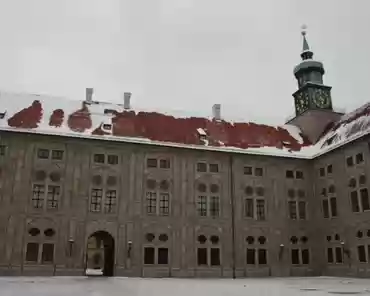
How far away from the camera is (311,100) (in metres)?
46.5

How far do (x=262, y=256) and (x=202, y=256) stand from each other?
18.1ft

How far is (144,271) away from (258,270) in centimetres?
1000

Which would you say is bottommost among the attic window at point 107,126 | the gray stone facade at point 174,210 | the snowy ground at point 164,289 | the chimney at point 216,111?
the snowy ground at point 164,289

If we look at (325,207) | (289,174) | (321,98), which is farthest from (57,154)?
(321,98)

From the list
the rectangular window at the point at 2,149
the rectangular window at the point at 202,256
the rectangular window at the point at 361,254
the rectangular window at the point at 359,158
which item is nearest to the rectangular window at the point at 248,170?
the rectangular window at the point at 202,256

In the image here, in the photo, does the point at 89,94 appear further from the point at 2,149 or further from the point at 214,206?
the point at 214,206

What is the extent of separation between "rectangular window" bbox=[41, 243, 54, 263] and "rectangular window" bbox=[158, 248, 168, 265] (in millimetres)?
8446

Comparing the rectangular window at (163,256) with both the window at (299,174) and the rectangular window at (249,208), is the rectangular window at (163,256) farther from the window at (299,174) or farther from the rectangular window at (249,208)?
the window at (299,174)

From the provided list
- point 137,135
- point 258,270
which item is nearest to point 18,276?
point 137,135

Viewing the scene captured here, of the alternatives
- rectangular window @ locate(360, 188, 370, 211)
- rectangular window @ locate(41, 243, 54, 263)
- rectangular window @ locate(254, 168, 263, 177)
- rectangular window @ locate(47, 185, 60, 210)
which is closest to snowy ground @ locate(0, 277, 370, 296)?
rectangular window @ locate(41, 243, 54, 263)

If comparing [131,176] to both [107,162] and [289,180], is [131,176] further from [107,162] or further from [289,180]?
[289,180]

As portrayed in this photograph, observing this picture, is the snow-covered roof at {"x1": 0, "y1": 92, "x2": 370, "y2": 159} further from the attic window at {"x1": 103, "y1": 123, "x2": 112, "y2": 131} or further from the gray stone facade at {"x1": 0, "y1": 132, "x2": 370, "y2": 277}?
the gray stone facade at {"x1": 0, "y1": 132, "x2": 370, "y2": 277}

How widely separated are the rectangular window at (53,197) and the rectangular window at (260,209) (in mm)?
17473

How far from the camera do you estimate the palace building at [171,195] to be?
33.2m
